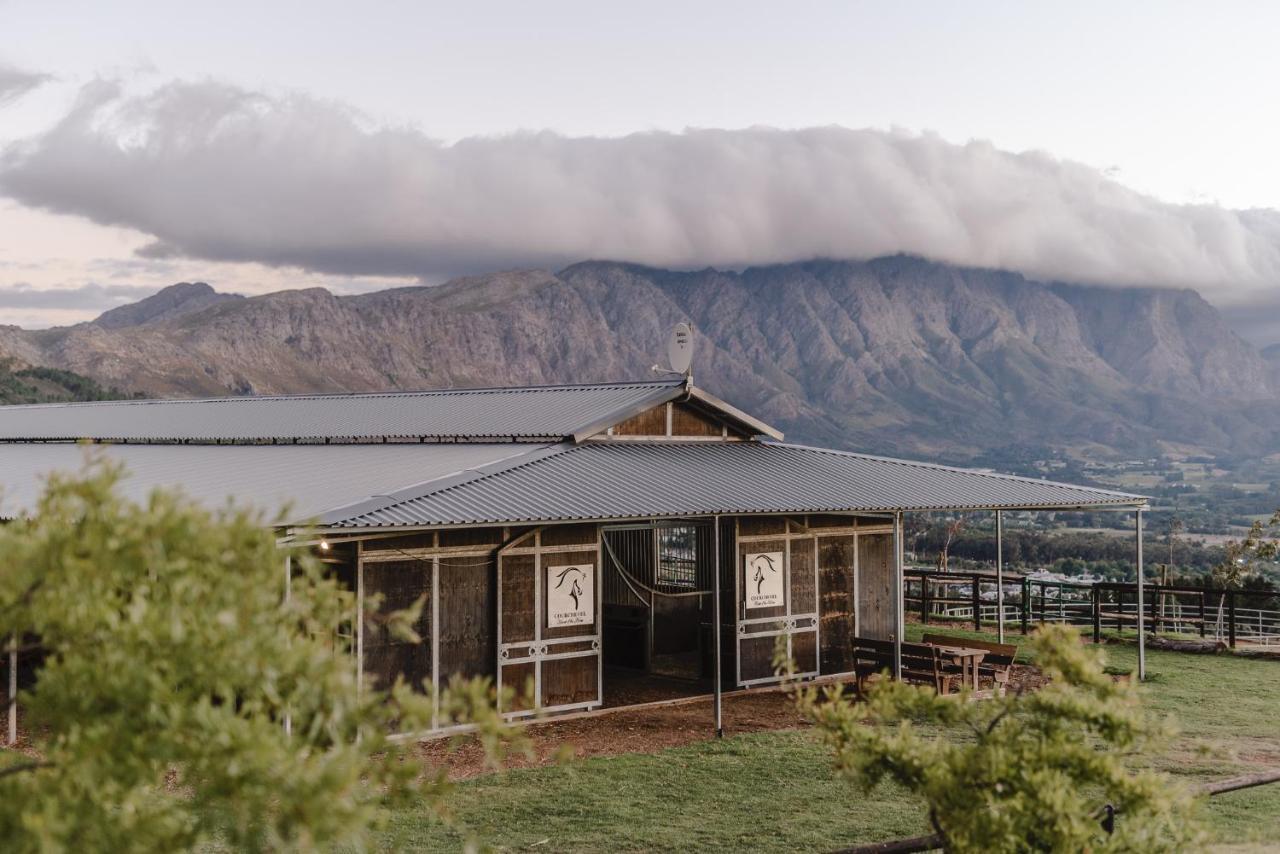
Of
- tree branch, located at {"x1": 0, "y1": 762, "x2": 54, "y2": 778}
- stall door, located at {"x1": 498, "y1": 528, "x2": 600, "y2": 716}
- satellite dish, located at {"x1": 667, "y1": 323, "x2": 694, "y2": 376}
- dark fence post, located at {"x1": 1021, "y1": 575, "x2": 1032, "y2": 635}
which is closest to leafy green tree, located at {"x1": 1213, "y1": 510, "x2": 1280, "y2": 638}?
dark fence post, located at {"x1": 1021, "y1": 575, "x2": 1032, "y2": 635}

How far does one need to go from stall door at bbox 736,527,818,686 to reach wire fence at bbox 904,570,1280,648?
535 cm

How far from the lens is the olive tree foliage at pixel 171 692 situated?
3453mm

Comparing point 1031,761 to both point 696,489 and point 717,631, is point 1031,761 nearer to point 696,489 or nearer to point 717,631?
point 696,489

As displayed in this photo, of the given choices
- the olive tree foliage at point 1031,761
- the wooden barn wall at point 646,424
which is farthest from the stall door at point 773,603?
the olive tree foliage at point 1031,761

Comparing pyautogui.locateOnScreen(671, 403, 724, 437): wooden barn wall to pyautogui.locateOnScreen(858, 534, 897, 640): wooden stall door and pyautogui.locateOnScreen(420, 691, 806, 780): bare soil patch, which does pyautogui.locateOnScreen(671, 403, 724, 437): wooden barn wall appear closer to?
pyautogui.locateOnScreen(858, 534, 897, 640): wooden stall door

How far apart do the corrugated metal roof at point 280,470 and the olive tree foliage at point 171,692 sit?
Result: 7.98 m

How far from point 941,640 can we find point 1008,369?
191 metres

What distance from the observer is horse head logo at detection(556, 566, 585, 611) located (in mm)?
14812

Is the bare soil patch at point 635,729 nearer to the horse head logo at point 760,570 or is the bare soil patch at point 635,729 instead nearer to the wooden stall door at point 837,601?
the horse head logo at point 760,570

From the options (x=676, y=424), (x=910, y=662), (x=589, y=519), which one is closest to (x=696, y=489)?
(x=589, y=519)

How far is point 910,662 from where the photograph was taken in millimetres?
16219

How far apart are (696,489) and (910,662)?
149 inches

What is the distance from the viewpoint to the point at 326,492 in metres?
14.0

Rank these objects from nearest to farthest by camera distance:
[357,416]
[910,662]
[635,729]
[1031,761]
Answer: [1031,761], [635,729], [910,662], [357,416]
